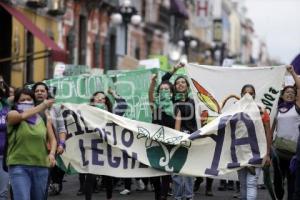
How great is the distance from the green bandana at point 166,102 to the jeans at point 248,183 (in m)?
1.40

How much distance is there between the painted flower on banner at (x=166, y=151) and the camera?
415 inches

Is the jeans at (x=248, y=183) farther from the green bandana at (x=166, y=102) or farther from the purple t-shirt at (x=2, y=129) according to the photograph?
the purple t-shirt at (x=2, y=129)

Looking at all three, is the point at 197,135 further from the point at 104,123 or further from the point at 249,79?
the point at 249,79

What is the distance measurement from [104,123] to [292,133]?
2450 mm

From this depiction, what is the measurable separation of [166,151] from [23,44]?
14686 millimetres

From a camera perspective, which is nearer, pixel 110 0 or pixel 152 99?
pixel 152 99

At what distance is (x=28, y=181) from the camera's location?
26.6 ft

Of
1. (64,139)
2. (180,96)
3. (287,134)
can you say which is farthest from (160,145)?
(64,139)

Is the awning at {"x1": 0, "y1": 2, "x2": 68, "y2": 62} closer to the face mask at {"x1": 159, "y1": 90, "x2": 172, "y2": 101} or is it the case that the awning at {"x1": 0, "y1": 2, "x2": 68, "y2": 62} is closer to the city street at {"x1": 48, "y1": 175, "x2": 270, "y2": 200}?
the city street at {"x1": 48, "y1": 175, "x2": 270, "y2": 200}

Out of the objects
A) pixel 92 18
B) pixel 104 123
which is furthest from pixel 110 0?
pixel 104 123

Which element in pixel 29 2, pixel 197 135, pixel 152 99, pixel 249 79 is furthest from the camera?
pixel 29 2

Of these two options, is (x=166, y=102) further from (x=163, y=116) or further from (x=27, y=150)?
(x=27, y=150)

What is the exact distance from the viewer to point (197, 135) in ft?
34.2

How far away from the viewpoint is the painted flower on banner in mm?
10547
